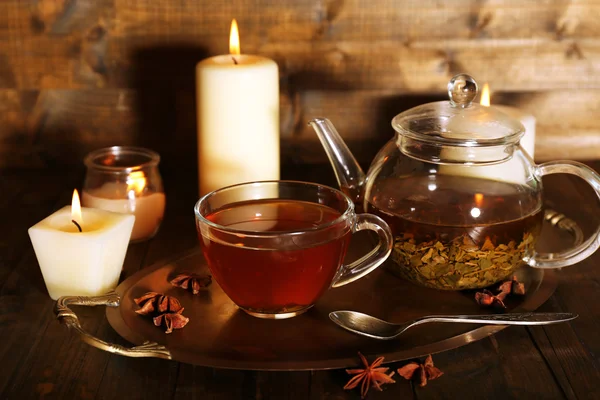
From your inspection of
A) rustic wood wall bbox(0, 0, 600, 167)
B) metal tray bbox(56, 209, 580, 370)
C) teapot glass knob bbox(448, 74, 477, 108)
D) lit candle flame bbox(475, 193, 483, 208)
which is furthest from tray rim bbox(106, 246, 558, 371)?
rustic wood wall bbox(0, 0, 600, 167)

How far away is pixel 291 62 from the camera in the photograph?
3.88ft

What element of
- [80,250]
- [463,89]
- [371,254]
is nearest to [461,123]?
[463,89]

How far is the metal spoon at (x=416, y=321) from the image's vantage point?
695 mm

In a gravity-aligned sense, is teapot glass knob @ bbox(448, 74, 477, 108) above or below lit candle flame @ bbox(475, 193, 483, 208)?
above

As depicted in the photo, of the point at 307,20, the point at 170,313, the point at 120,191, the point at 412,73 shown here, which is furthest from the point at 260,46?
the point at 170,313

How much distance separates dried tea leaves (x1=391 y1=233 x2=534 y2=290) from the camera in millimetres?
761

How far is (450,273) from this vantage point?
772 mm

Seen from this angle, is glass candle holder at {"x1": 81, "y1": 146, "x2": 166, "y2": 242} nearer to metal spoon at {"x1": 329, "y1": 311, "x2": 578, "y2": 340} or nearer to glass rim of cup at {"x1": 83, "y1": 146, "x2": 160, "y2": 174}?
glass rim of cup at {"x1": 83, "y1": 146, "x2": 160, "y2": 174}

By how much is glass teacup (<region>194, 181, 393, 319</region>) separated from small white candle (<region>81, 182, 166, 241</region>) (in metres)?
0.20

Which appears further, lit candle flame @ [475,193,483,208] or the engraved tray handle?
lit candle flame @ [475,193,483,208]

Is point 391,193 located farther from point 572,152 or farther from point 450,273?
point 572,152

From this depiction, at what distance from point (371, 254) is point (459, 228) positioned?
9cm

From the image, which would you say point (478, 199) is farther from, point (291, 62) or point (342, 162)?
point (291, 62)

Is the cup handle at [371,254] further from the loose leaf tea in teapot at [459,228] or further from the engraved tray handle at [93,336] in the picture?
the engraved tray handle at [93,336]
